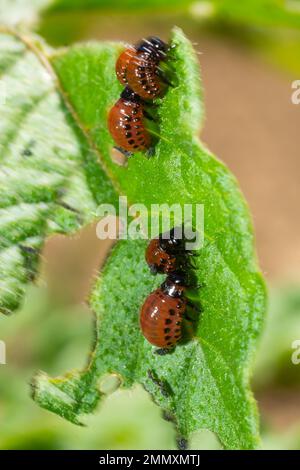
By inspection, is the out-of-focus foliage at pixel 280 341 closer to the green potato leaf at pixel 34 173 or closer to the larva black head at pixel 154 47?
the green potato leaf at pixel 34 173

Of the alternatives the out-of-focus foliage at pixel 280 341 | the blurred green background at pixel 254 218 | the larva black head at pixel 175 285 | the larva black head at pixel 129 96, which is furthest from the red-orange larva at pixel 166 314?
the out-of-focus foliage at pixel 280 341

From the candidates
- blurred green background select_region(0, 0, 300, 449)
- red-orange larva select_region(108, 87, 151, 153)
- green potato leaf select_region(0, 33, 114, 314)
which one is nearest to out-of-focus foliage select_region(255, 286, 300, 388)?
blurred green background select_region(0, 0, 300, 449)

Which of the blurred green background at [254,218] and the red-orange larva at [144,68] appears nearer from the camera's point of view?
the red-orange larva at [144,68]

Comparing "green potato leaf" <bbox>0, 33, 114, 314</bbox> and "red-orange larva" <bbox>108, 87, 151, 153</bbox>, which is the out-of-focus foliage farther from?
"red-orange larva" <bbox>108, 87, 151, 153</bbox>

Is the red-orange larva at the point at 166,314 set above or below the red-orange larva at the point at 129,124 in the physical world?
below

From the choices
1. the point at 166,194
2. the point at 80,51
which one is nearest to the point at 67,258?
the point at 80,51

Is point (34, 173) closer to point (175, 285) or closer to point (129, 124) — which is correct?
point (129, 124)
